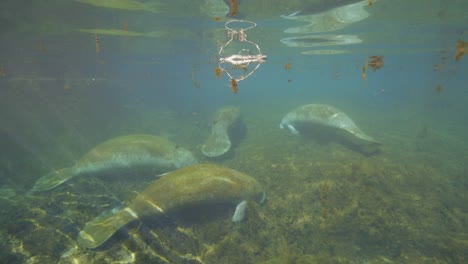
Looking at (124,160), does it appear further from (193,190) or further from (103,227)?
(193,190)

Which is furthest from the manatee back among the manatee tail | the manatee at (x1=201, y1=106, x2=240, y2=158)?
the manatee at (x1=201, y1=106, x2=240, y2=158)

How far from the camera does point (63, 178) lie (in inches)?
327

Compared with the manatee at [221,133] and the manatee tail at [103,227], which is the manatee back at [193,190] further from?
the manatee at [221,133]

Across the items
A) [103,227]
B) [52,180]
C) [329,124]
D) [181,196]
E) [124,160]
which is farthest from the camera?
[329,124]

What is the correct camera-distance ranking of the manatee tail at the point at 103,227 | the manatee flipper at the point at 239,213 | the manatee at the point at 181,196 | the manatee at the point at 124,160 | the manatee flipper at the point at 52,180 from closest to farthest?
the manatee tail at the point at 103,227
the manatee at the point at 181,196
the manatee flipper at the point at 239,213
the manatee flipper at the point at 52,180
the manatee at the point at 124,160

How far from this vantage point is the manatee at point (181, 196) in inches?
217

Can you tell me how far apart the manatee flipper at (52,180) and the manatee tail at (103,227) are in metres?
3.24

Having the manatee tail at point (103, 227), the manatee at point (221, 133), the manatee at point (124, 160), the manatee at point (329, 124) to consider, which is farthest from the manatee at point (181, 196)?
the manatee at point (329, 124)

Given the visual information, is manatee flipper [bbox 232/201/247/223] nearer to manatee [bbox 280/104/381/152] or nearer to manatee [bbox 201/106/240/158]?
manatee [bbox 201/106/240/158]

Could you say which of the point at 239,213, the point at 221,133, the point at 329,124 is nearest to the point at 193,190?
the point at 239,213

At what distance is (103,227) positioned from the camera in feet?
17.7

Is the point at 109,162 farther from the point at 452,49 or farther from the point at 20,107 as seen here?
the point at 452,49

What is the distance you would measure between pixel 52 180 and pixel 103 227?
4191 millimetres

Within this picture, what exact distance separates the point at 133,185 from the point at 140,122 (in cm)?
1472
